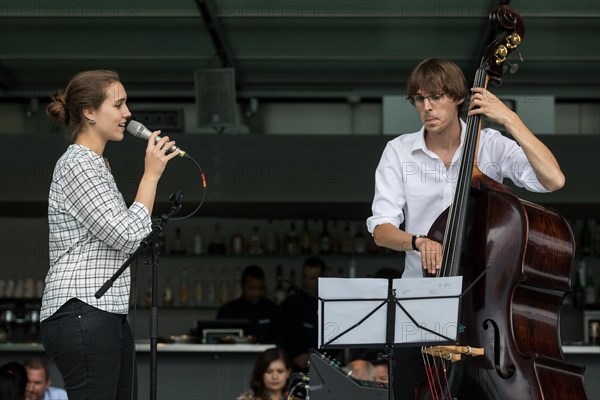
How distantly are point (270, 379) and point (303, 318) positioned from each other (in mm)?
1817

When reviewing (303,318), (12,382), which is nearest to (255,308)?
(303,318)

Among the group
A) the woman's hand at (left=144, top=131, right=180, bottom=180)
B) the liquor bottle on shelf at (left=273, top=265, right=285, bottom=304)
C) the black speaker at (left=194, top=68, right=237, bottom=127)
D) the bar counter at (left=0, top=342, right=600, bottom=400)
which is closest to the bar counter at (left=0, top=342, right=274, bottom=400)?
the bar counter at (left=0, top=342, right=600, bottom=400)

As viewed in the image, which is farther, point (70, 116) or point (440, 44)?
point (440, 44)

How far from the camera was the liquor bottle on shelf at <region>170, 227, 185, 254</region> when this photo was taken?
857 cm

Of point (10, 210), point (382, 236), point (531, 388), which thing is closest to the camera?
point (531, 388)

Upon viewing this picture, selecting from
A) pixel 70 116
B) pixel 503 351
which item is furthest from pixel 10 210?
pixel 503 351

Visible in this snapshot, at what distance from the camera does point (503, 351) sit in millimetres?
2635

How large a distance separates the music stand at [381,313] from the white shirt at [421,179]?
30 centimetres

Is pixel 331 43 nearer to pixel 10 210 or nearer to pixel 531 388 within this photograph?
pixel 10 210

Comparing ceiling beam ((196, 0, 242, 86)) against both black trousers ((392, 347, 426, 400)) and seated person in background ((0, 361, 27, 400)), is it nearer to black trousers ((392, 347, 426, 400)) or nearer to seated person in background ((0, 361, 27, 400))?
seated person in background ((0, 361, 27, 400))

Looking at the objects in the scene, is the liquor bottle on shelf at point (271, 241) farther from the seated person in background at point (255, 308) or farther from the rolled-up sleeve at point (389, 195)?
the rolled-up sleeve at point (389, 195)

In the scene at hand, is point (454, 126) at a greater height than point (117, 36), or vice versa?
point (117, 36)

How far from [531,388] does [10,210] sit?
6.16 metres

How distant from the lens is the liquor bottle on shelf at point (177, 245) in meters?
8.57
